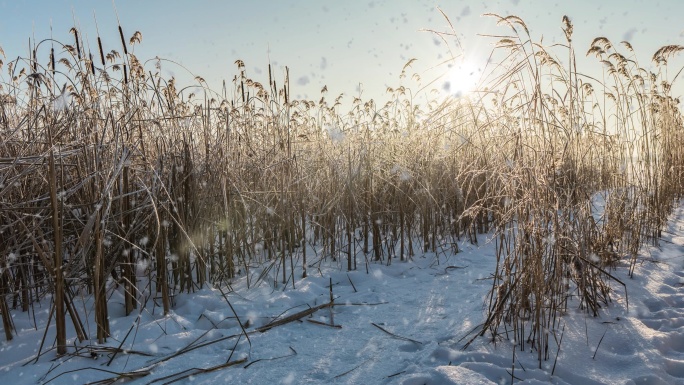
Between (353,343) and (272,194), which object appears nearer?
(353,343)

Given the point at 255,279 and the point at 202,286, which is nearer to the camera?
the point at 202,286

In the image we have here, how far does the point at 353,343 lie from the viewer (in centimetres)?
230

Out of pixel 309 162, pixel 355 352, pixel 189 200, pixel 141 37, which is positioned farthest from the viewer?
pixel 309 162

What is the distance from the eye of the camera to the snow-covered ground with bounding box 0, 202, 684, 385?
1.91m

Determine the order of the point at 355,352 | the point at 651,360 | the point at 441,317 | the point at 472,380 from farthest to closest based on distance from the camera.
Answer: the point at 441,317 < the point at 355,352 < the point at 651,360 < the point at 472,380

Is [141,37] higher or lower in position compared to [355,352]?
higher

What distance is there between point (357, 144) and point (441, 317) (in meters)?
1.93

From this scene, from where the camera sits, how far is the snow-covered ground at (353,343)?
1909mm

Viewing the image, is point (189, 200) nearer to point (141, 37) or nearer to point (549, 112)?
point (141, 37)

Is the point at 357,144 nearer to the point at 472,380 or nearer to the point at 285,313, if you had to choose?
the point at 285,313

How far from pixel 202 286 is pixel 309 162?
4.88ft

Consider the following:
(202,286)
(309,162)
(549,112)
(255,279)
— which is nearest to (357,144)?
(309,162)

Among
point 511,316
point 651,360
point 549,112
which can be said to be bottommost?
point 651,360

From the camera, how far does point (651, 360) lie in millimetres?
1953
